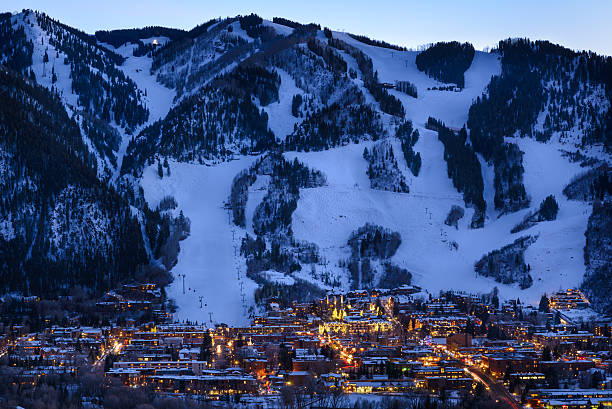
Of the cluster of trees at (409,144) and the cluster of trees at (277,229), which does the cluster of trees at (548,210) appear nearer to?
the cluster of trees at (409,144)

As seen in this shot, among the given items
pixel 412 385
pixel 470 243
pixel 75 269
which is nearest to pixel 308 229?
pixel 470 243

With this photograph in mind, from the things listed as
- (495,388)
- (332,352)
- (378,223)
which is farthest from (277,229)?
(495,388)

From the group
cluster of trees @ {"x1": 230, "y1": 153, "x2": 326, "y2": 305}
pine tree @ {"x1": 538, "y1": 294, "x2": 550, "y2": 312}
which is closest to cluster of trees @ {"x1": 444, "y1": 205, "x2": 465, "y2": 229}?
cluster of trees @ {"x1": 230, "y1": 153, "x2": 326, "y2": 305}

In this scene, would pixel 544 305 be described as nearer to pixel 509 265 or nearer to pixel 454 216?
pixel 509 265

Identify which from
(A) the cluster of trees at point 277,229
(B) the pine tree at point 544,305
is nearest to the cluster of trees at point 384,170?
(A) the cluster of trees at point 277,229

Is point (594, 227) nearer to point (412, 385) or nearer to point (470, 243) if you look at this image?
point (470, 243)

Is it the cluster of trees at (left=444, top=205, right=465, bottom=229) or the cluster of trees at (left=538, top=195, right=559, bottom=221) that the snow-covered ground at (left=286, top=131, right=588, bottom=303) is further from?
the cluster of trees at (left=538, top=195, right=559, bottom=221)

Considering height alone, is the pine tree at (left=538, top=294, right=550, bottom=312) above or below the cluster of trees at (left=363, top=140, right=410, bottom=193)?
below
